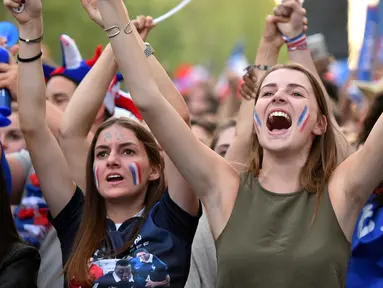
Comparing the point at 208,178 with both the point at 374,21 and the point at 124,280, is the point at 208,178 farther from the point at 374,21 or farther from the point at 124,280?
the point at 374,21

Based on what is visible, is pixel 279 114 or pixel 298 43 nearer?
pixel 279 114

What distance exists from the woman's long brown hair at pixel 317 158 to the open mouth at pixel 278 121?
0.17 metres

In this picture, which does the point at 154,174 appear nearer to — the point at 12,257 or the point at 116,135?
the point at 116,135

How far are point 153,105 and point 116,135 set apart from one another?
0.76 metres

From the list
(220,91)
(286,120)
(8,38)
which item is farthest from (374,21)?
(220,91)

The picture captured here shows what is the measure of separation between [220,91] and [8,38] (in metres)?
10.0

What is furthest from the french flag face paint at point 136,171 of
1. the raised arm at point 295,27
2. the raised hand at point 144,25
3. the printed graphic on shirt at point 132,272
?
the raised arm at point 295,27

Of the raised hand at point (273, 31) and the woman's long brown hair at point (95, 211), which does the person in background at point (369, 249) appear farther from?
the woman's long brown hair at point (95, 211)

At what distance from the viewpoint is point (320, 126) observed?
409 cm

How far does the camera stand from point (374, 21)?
27.9 ft

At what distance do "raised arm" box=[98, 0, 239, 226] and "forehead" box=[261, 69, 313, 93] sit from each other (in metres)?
0.45

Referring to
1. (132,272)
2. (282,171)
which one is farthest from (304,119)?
(132,272)

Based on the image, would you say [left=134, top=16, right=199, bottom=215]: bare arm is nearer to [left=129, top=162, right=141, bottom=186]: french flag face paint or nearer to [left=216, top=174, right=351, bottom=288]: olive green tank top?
[left=129, top=162, right=141, bottom=186]: french flag face paint

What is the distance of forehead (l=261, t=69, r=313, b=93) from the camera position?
4059 mm
